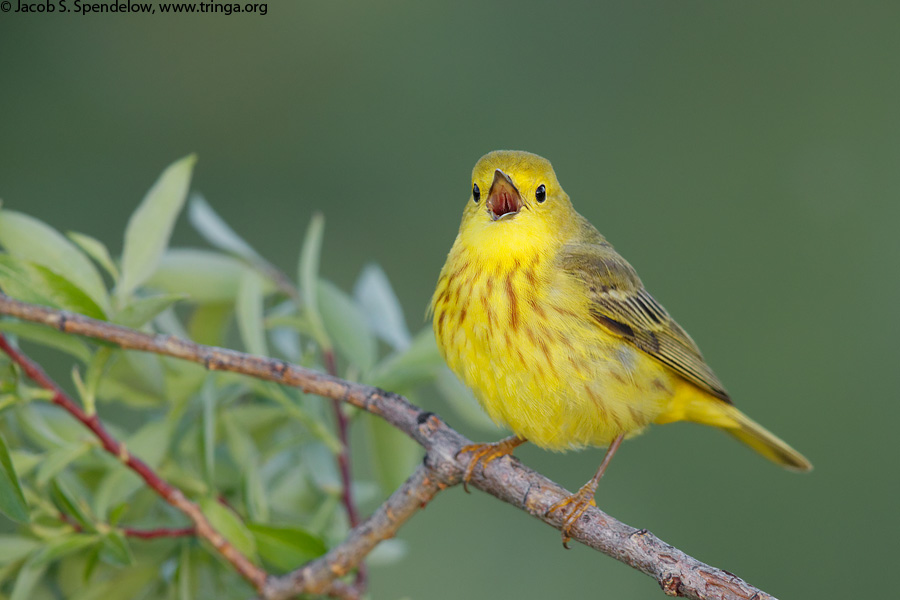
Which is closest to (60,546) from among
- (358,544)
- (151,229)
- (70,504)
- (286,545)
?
(70,504)

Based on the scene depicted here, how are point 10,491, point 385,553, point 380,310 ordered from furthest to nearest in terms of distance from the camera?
point 380,310
point 385,553
point 10,491

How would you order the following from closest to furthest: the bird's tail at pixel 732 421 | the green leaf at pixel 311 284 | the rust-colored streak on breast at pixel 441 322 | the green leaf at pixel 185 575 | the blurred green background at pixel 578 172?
the green leaf at pixel 185 575 < the green leaf at pixel 311 284 < the rust-colored streak on breast at pixel 441 322 < the bird's tail at pixel 732 421 < the blurred green background at pixel 578 172

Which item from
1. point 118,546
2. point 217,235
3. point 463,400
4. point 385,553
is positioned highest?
point 217,235

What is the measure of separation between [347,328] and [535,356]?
0.49 m

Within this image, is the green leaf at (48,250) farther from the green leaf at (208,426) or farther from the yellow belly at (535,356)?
the yellow belly at (535,356)

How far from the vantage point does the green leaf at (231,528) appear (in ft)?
6.27

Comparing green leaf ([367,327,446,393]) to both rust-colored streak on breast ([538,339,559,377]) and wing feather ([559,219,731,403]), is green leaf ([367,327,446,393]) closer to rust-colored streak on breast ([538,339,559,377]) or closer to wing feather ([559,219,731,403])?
rust-colored streak on breast ([538,339,559,377])

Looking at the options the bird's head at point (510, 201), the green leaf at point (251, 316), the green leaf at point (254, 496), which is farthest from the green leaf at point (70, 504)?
the bird's head at point (510, 201)

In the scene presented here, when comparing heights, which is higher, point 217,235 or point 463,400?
point 217,235

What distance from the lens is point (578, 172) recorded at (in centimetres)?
505

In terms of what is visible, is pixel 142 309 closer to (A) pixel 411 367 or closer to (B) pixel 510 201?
(A) pixel 411 367

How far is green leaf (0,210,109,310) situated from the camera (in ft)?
6.18

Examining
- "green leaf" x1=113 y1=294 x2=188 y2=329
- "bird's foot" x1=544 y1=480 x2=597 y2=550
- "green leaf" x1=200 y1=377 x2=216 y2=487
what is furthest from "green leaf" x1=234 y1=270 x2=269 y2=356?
"bird's foot" x1=544 y1=480 x2=597 y2=550

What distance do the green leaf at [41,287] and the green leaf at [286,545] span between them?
56cm
